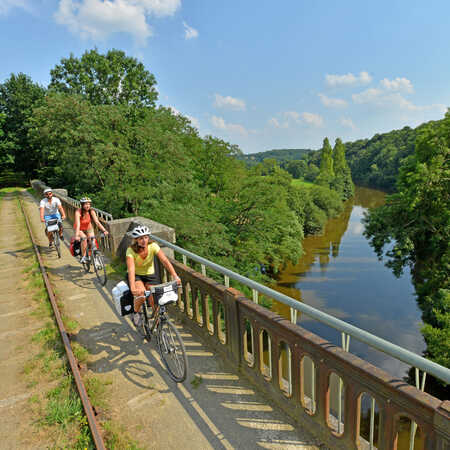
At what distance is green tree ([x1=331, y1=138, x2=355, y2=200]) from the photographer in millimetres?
79488

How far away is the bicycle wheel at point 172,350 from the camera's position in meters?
3.87

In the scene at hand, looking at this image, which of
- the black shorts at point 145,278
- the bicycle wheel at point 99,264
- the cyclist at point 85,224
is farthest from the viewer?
the cyclist at point 85,224

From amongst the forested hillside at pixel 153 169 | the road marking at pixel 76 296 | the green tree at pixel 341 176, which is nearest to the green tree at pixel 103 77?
the forested hillside at pixel 153 169

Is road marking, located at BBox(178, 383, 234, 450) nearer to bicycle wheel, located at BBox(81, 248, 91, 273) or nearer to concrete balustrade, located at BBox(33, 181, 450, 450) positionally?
concrete balustrade, located at BBox(33, 181, 450, 450)

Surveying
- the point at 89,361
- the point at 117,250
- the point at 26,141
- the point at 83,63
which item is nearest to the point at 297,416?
the point at 89,361

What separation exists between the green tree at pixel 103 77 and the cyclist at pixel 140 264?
35.0 meters

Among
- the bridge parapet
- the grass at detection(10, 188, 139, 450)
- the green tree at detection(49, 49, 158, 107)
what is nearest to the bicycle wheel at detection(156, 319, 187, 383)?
the bridge parapet

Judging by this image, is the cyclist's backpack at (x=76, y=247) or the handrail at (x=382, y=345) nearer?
the handrail at (x=382, y=345)

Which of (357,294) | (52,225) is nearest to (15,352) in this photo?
(52,225)

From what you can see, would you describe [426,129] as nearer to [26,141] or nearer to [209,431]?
[209,431]

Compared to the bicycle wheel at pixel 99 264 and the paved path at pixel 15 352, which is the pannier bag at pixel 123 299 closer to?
the paved path at pixel 15 352

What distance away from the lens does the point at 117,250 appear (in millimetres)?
8781

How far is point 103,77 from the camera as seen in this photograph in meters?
36.6

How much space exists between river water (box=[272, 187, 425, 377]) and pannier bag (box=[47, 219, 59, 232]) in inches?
698
